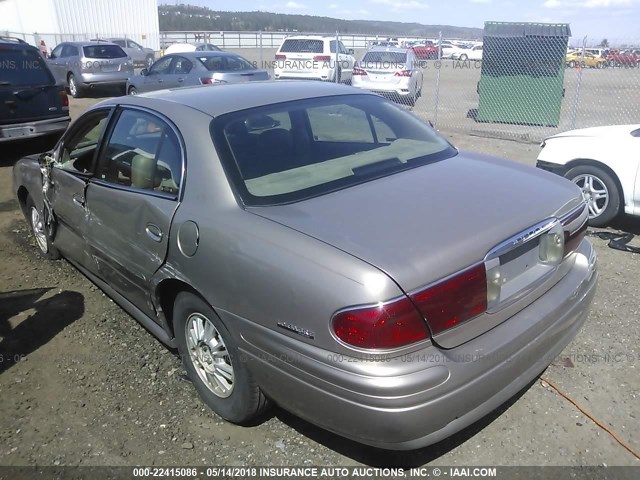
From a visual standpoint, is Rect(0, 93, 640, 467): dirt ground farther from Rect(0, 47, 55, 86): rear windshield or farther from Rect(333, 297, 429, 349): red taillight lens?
Rect(0, 47, 55, 86): rear windshield

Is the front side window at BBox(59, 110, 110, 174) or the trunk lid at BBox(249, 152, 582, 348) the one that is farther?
the front side window at BBox(59, 110, 110, 174)

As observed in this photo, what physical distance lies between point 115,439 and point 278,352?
1154 mm

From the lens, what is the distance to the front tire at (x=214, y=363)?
8.54ft

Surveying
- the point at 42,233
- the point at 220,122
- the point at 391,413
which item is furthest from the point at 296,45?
the point at 391,413

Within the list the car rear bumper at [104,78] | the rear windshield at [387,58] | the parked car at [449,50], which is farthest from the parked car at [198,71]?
the parked car at [449,50]

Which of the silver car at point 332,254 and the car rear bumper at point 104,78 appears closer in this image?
the silver car at point 332,254

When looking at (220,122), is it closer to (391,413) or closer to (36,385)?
(391,413)

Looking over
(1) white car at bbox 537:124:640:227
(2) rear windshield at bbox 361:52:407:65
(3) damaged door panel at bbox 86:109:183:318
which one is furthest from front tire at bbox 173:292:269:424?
(2) rear windshield at bbox 361:52:407:65

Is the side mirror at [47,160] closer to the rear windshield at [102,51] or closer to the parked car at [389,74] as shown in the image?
→ the parked car at [389,74]

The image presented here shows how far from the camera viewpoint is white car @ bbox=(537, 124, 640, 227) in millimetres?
5270

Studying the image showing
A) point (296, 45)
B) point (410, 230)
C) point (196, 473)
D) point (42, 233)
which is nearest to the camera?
point (410, 230)

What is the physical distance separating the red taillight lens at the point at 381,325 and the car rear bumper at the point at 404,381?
0.07 m

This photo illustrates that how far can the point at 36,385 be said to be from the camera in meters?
3.25

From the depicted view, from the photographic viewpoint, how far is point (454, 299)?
2139mm
